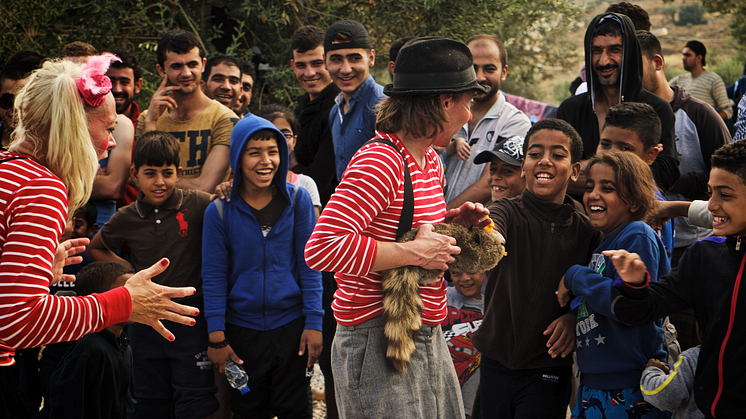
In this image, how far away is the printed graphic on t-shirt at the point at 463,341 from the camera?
3680 millimetres

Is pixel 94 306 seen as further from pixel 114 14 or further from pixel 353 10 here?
pixel 353 10

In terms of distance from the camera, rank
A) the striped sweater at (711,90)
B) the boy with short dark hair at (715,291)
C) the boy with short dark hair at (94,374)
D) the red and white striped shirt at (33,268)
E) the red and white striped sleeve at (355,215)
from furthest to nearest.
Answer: the striped sweater at (711,90)
the boy with short dark hair at (94,374)
the boy with short dark hair at (715,291)
the red and white striped sleeve at (355,215)
the red and white striped shirt at (33,268)

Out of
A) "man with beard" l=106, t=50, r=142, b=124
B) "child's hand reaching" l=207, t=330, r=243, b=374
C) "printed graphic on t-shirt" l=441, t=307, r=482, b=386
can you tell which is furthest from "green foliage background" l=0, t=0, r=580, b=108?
"printed graphic on t-shirt" l=441, t=307, r=482, b=386

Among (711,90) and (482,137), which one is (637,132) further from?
(711,90)

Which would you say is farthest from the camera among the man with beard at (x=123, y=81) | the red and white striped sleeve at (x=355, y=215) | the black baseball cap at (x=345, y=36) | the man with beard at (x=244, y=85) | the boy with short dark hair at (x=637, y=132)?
the man with beard at (x=244, y=85)

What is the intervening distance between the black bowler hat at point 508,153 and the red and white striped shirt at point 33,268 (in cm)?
233

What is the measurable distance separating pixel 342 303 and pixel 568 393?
1444 millimetres

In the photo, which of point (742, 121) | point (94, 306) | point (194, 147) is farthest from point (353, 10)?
point (94, 306)

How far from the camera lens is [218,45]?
6840 mm

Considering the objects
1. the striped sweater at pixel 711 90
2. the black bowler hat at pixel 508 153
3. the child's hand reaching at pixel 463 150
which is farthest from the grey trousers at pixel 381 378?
the striped sweater at pixel 711 90

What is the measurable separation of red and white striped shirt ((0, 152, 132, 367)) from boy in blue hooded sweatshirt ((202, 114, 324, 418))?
153 centimetres

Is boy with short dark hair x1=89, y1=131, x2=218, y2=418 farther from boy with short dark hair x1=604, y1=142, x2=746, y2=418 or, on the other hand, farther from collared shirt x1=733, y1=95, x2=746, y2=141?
collared shirt x1=733, y1=95, x2=746, y2=141

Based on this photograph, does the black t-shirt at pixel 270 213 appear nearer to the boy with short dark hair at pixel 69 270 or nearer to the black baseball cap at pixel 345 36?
the boy with short dark hair at pixel 69 270

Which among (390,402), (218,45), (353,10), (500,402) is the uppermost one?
(353,10)
